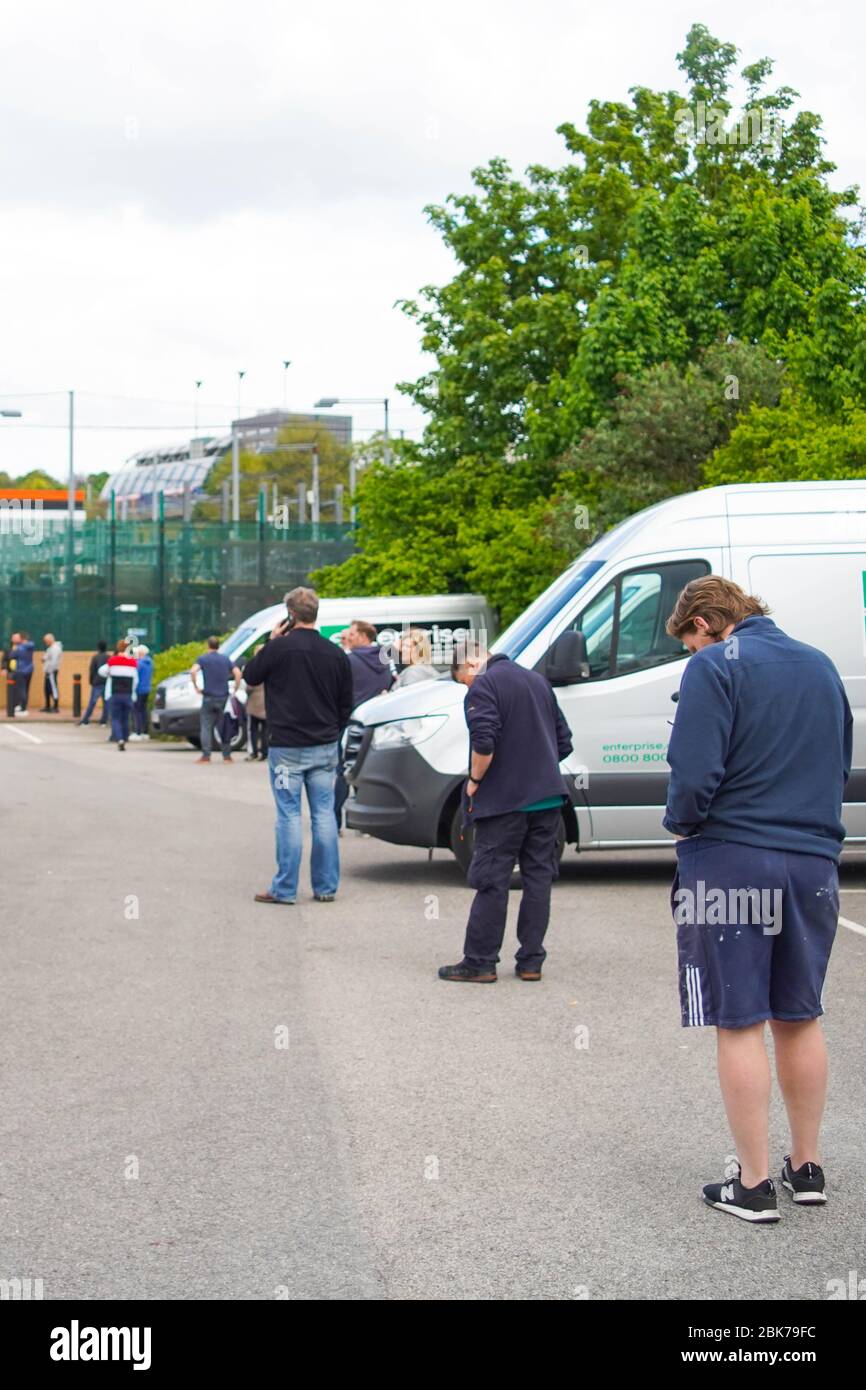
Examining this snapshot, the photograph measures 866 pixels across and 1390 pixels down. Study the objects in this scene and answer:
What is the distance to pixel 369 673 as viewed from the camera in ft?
50.7

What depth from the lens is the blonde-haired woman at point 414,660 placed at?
15.5 metres

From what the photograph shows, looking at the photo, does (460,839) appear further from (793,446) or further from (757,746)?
(793,446)

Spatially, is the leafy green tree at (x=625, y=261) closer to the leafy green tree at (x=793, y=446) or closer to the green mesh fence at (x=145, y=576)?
the leafy green tree at (x=793, y=446)

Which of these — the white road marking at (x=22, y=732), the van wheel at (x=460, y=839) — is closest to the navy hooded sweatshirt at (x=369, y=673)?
the van wheel at (x=460, y=839)

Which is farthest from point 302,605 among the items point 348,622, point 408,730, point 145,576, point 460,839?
point 145,576

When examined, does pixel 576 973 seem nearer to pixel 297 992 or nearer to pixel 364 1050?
pixel 297 992

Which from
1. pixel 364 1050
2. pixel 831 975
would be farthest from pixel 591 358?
pixel 364 1050

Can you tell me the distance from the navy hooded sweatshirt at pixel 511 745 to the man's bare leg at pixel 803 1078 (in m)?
3.62

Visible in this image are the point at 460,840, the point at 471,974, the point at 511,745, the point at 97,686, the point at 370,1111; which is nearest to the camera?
the point at 370,1111

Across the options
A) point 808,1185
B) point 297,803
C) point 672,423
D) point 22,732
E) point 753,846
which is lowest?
point 22,732

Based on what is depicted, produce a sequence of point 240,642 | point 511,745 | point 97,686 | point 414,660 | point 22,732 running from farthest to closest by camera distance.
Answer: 1. point 97,686
2. point 22,732
3. point 240,642
4. point 414,660
5. point 511,745

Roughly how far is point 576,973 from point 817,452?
12.3 m

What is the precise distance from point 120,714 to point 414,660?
14457 millimetres

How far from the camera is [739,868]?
5.11m
